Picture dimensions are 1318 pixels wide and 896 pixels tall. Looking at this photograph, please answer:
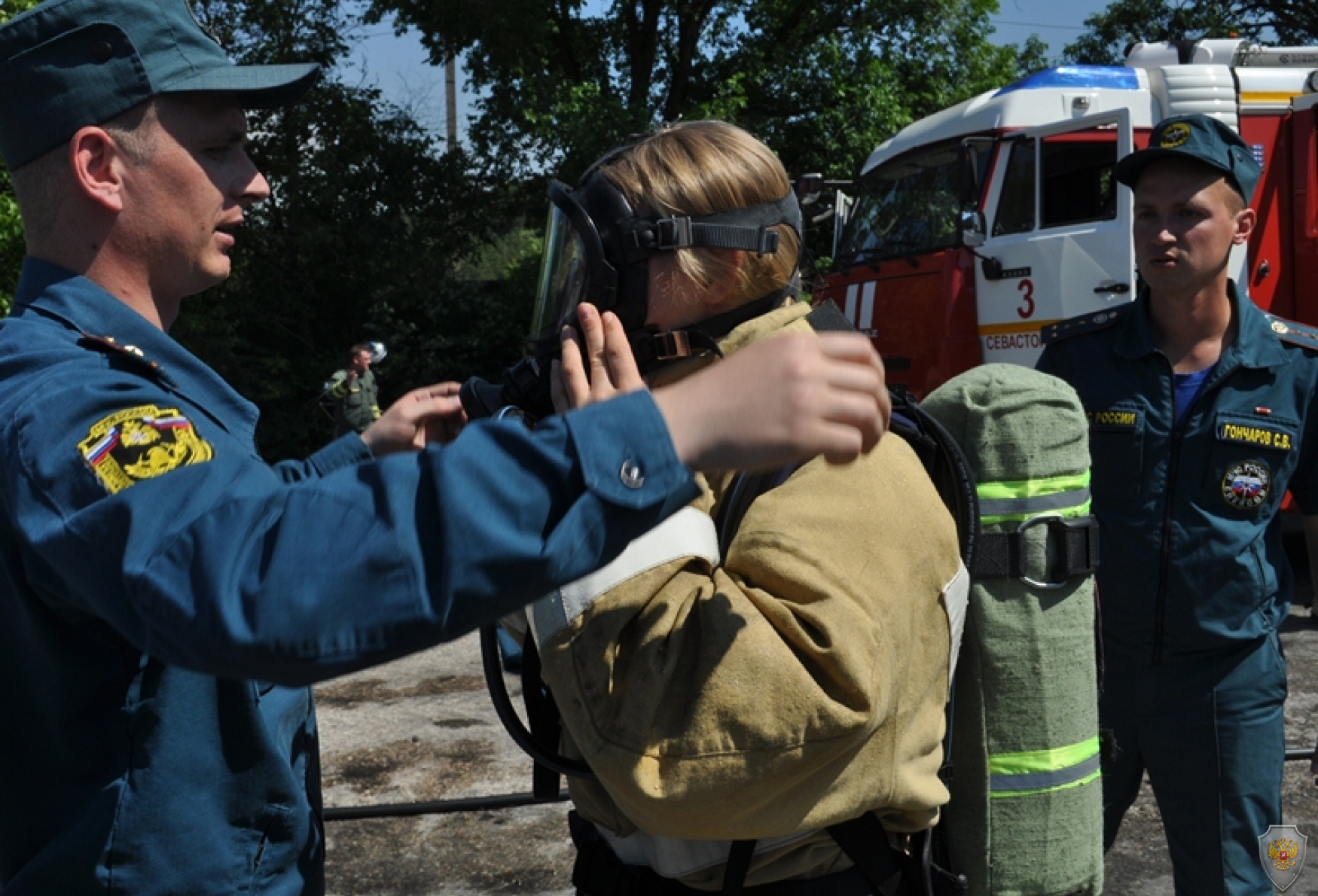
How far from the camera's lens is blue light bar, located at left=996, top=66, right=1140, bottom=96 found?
8.51m

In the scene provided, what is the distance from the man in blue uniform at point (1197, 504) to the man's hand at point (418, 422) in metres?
1.80

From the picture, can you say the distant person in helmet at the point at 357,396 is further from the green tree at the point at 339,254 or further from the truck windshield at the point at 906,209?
the truck windshield at the point at 906,209

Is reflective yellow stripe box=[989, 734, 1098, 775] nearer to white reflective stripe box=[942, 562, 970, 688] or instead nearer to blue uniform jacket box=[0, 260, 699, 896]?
white reflective stripe box=[942, 562, 970, 688]

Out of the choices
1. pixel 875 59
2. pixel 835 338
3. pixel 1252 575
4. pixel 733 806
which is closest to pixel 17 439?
Result: pixel 835 338

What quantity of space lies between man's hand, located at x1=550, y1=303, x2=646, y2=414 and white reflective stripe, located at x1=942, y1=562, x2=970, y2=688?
53cm

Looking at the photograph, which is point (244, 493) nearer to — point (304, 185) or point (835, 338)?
point (835, 338)

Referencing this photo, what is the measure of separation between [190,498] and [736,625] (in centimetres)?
64

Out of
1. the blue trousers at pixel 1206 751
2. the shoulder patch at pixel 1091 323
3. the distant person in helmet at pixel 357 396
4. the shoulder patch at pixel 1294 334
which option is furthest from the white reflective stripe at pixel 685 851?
the distant person in helmet at pixel 357 396

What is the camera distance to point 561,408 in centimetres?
148

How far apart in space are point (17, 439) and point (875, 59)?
57.9 ft

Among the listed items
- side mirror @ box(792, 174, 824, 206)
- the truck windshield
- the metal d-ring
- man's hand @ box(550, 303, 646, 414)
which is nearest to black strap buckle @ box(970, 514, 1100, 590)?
the metal d-ring

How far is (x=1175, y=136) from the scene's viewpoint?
10.8 ft

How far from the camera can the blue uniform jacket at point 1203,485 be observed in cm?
296

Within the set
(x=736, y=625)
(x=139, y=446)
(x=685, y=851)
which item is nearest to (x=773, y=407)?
(x=736, y=625)
